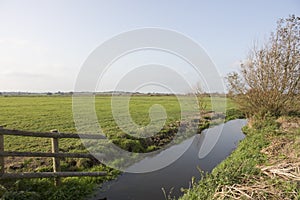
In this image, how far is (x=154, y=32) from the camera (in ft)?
38.0

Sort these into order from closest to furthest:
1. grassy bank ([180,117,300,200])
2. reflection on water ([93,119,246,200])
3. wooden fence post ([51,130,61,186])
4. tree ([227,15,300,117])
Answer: grassy bank ([180,117,300,200])
wooden fence post ([51,130,61,186])
reflection on water ([93,119,246,200])
tree ([227,15,300,117])

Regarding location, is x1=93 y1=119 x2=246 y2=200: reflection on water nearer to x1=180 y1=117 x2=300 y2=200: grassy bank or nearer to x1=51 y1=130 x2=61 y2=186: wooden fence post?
x1=51 y1=130 x2=61 y2=186: wooden fence post

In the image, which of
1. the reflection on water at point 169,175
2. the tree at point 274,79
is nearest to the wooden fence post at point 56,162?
the reflection on water at point 169,175

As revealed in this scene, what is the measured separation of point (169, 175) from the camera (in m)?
9.12

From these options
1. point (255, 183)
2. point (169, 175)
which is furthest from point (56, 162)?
point (255, 183)

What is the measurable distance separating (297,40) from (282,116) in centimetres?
542

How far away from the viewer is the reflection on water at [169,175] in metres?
7.31

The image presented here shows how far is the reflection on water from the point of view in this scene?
24.0ft

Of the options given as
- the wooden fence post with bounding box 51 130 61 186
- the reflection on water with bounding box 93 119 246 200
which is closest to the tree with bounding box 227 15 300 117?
the reflection on water with bounding box 93 119 246 200

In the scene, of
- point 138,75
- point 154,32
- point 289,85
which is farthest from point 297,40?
point 138,75

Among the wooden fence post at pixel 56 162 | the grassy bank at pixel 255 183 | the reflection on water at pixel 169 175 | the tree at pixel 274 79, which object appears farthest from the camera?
the tree at pixel 274 79

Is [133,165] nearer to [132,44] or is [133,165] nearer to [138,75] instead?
[138,75]

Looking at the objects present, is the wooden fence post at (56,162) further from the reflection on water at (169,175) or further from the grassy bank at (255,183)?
the grassy bank at (255,183)

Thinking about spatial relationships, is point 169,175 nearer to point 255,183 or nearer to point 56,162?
point 255,183
